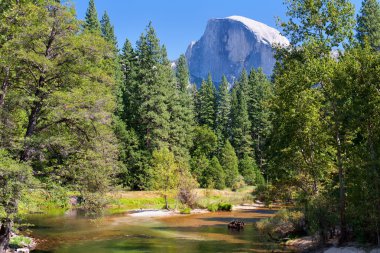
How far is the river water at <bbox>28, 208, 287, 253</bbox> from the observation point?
932 inches

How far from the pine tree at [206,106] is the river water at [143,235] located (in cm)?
5026

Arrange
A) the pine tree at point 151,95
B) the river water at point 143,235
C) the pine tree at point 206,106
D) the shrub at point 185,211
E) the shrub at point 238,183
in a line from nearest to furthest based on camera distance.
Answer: the river water at point 143,235 < the shrub at point 185,211 < the pine tree at point 151,95 < the shrub at point 238,183 < the pine tree at point 206,106

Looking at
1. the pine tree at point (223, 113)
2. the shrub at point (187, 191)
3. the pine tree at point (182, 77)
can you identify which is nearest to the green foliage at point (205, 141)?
the pine tree at point (223, 113)

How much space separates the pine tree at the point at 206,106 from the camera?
90000mm

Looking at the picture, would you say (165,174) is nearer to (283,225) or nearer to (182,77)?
(283,225)

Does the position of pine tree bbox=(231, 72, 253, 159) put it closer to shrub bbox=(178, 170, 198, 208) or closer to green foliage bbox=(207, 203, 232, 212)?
green foliage bbox=(207, 203, 232, 212)

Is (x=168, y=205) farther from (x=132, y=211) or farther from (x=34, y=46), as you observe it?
(x=34, y=46)

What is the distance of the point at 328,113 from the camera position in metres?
21.2

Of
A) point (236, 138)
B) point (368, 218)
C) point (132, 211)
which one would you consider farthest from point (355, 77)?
point (236, 138)

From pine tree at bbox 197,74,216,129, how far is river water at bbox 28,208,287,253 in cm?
5026

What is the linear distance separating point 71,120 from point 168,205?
Result: 33.8 metres

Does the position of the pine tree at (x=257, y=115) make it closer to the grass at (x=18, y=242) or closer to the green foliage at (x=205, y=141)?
the green foliage at (x=205, y=141)

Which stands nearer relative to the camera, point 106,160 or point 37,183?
point 37,183

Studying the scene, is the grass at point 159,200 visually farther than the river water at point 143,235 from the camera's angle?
Yes
